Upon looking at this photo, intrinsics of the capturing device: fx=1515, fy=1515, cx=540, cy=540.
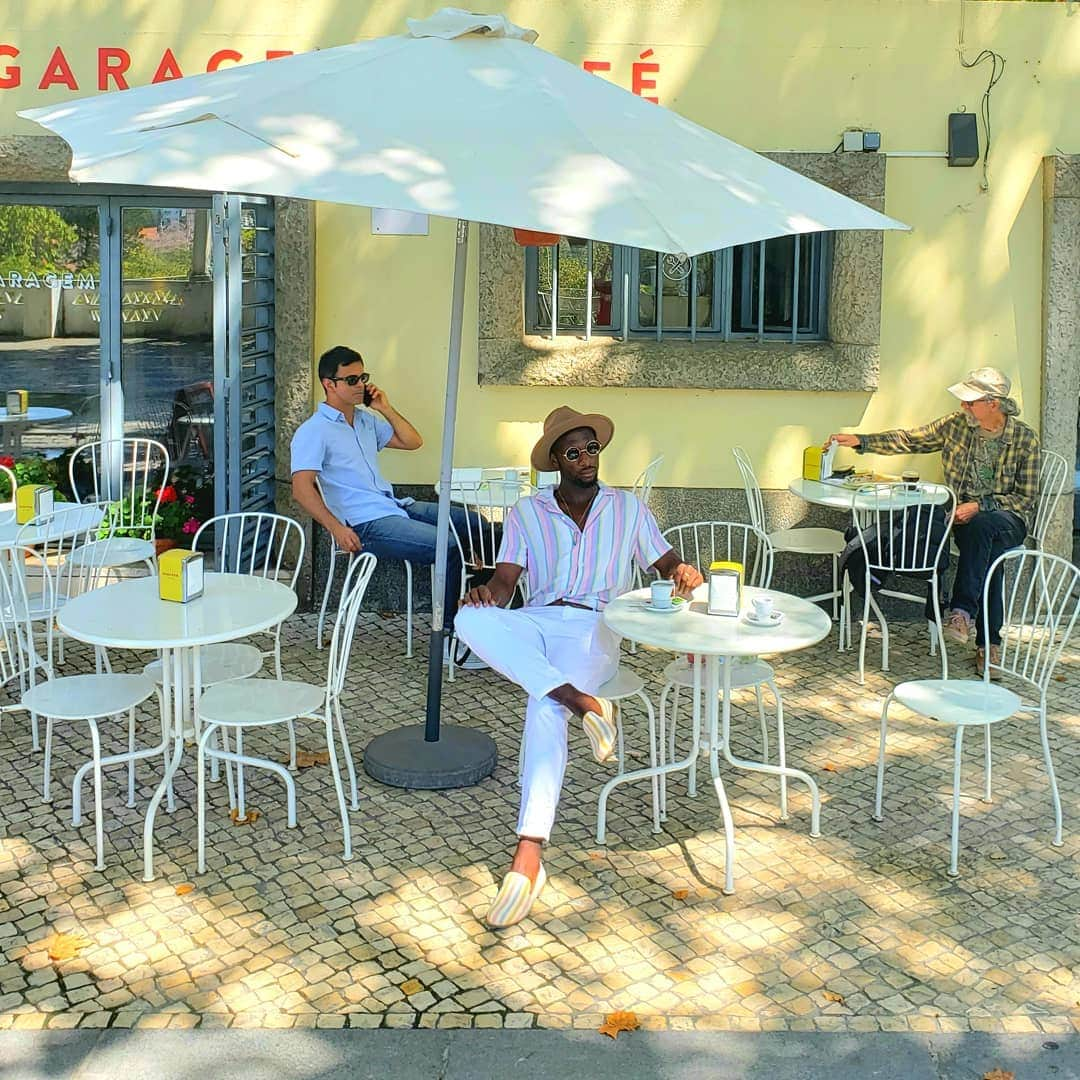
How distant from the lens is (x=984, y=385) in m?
7.26

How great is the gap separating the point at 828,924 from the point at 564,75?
9.20 feet

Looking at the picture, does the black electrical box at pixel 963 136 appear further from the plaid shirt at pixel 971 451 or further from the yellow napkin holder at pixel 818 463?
the yellow napkin holder at pixel 818 463

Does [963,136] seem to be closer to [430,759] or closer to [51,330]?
[430,759]

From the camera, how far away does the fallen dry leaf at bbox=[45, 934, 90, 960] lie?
4.25m

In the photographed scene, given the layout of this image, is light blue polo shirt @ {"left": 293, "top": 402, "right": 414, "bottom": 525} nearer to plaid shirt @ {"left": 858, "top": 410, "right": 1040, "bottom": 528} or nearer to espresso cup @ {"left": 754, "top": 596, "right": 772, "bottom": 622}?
plaid shirt @ {"left": 858, "top": 410, "right": 1040, "bottom": 528}

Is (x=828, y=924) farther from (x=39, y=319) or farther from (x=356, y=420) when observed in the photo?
(x=39, y=319)

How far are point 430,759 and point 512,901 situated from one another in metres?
1.22

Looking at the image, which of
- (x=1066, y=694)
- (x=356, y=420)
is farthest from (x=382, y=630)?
(x=1066, y=694)

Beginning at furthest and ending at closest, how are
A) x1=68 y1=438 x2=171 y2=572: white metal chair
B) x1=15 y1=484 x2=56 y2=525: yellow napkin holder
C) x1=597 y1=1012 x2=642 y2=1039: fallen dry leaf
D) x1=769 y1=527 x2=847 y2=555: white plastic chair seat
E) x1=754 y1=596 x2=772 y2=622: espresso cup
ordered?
1. x1=68 y1=438 x2=171 y2=572: white metal chair
2. x1=769 y1=527 x2=847 y2=555: white plastic chair seat
3. x1=15 y1=484 x2=56 y2=525: yellow napkin holder
4. x1=754 y1=596 x2=772 y2=622: espresso cup
5. x1=597 y1=1012 x2=642 y2=1039: fallen dry leaf

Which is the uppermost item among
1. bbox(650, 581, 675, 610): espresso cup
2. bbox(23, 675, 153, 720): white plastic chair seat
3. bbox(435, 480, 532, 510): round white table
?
bbox(435, 480, 532, 510): round white table

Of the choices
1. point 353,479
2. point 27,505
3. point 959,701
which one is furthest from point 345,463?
point 959,701

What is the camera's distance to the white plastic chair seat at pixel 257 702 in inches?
192

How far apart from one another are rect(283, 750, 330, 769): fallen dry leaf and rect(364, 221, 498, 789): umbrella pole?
174 millimetres

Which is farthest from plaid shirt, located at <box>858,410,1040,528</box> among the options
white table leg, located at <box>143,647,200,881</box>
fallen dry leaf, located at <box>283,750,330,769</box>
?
white table leg, located at <box>143,647,200,881</box>
